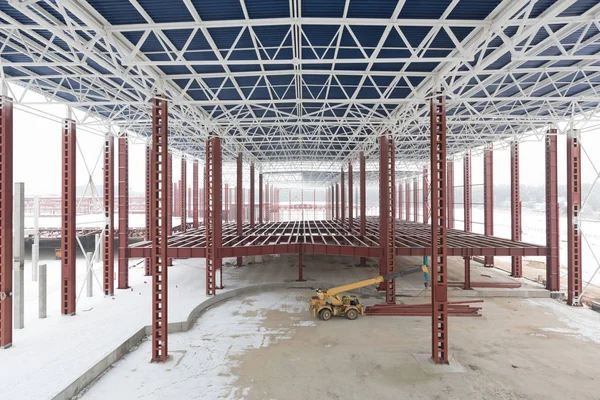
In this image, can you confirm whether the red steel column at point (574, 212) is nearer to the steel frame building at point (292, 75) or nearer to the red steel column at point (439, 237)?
the steel frame building at point (292, 75)

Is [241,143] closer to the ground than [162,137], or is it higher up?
higher up

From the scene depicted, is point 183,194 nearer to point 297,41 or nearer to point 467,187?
point 297,41

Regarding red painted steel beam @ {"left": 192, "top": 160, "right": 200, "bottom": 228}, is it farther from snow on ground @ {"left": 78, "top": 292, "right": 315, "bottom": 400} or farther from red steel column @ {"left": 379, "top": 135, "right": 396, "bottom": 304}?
red steel column @ {"left": 379, "top": 135, "right": 396, "bottom": 304}

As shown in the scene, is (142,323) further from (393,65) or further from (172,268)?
(393,65)

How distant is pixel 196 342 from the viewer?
41.1 feet

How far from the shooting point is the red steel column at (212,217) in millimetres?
17562

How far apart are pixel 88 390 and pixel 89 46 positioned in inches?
408

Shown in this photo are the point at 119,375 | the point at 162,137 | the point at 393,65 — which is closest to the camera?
the point at 119,375

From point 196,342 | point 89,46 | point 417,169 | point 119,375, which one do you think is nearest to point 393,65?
point 89,46

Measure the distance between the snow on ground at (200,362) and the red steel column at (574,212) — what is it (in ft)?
52.0

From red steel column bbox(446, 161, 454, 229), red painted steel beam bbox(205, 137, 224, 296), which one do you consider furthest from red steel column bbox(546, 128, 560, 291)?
red painted steel beam bbox(205, 137, 224, 296)

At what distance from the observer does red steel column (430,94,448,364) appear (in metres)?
10.8

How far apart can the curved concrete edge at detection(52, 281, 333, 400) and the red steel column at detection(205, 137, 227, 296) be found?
124cm

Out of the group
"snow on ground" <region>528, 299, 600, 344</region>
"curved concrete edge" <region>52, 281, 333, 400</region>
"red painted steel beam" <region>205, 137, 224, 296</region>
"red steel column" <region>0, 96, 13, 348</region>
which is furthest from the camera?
"red painted steel beam" <region>205, 137, 224, 296</region>
